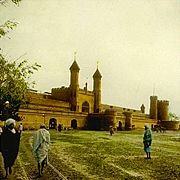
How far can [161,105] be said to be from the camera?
97000mm

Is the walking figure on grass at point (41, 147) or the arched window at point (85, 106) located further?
the arched window at point (85, 106)

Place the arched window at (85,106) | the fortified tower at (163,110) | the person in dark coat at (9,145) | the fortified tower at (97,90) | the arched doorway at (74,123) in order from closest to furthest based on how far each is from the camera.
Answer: the person in dark coat at (9,145) < the arched doorway at (74,123) < the arched window at (85,106) < the fortified tower at (97,90) < the fortified tower at (163,110)

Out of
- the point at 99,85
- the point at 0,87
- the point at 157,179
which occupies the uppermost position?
the point at 99,85

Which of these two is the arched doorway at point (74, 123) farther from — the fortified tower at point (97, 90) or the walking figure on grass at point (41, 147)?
the walking figure on grass at point (41, 147)

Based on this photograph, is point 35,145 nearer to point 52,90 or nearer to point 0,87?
point 0,87

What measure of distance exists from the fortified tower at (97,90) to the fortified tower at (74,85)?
771 cm

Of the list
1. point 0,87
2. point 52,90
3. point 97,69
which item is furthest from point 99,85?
point 0,87

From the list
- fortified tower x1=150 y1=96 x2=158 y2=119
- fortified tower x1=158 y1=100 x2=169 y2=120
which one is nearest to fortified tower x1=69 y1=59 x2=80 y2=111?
fortified tower x1=150 y1=96 x2=158 y2=119

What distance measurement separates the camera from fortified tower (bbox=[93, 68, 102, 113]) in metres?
75.9

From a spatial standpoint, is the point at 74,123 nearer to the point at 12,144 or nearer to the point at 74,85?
the point at 74,85

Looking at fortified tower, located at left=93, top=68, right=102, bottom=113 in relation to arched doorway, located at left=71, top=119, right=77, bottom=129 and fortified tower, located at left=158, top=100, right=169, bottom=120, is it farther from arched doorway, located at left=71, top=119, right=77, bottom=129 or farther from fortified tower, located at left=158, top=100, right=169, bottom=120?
fortified tower, located at left=158, top=100, right=169, bottom=120

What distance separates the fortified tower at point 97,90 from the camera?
7588 centimetres

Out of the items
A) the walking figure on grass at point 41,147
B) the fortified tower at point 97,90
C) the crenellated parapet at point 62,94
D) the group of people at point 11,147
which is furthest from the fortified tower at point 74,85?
the group of people at point 11,147

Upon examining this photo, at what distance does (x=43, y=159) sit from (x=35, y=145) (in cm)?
53
